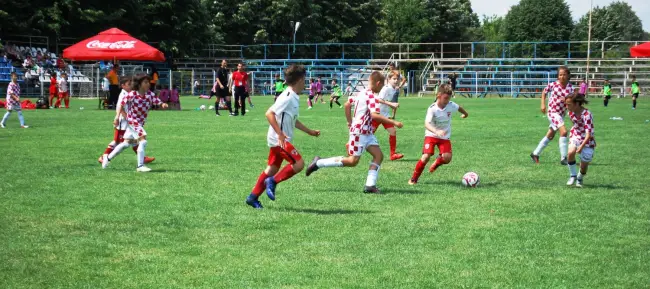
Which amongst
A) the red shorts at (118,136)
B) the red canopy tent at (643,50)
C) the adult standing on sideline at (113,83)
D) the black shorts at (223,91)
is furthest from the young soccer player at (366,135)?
the adult standing on sideline at (113,83)

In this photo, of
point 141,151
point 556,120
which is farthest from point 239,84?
A: point 556,120

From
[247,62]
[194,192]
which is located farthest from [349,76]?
[194,192]

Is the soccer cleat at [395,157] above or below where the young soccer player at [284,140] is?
below

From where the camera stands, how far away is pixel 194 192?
36.2 feet

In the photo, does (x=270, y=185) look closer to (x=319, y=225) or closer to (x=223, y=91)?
(x=319, y=225)

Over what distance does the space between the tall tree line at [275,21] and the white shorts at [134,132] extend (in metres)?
44.5

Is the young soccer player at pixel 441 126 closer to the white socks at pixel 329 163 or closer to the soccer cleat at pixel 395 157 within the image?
the white socks at pixel 329 163

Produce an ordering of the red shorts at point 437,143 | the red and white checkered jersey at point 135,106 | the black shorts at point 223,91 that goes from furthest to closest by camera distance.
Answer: the black shorts at point 223,91, the red and white checkered jersey at point 135,106, the red shorts at point 437,143

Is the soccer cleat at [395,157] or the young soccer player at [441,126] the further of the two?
the soccer cleat at [395,157]

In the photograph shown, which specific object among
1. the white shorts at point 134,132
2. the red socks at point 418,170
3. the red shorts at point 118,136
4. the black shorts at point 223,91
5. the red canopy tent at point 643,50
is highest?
the red canopy tent at point 643,50

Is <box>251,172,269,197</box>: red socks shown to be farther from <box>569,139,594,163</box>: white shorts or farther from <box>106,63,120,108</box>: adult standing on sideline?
<box>106,63,120,108</box>: adult standing on sideline

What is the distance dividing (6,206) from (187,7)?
58242 millimetres

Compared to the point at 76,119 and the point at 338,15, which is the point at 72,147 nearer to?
the point at 76,119

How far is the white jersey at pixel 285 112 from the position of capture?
9625mm
